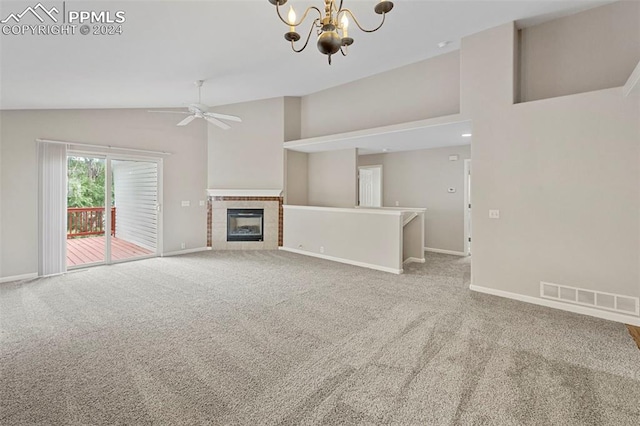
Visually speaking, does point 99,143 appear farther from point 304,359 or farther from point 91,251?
point 304,359

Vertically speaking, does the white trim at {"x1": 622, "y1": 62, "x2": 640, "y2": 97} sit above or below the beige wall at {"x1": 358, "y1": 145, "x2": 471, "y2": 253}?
above

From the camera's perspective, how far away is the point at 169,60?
3.89 m

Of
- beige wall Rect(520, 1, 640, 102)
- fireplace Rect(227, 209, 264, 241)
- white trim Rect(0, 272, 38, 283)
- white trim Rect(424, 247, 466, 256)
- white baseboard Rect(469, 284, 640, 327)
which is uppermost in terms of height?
beige wall Rect(520, 1, 640, 102)

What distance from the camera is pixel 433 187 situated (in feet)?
23.5

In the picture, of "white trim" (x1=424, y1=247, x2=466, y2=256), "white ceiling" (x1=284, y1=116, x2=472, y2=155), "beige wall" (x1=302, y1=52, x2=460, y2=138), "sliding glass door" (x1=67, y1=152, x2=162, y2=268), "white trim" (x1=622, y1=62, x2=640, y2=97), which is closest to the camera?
"white trim" (x1=622, y1=62, x2=640, y2=97)

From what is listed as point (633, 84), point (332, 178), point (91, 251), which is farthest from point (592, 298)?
point (91, 251)

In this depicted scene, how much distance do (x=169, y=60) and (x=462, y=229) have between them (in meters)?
6.42

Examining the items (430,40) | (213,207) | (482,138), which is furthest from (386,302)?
(213,207)

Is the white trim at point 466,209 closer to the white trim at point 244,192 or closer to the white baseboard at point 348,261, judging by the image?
the white baseboard at point 348,261

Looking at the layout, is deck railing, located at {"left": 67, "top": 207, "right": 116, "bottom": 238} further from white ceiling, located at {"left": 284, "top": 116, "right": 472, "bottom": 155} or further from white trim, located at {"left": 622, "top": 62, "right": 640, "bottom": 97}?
white trim, located at {"left": 622, "top": 62, "right": 640, "bottom": 97}

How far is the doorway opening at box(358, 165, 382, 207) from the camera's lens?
26.7 feet

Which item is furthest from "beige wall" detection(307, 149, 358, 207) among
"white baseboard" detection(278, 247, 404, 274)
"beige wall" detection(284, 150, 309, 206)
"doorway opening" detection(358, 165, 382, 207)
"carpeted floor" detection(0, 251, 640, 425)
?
"carpeted floor" detection(0, 251, 640, 425)

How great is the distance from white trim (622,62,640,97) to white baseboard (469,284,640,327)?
2382mm

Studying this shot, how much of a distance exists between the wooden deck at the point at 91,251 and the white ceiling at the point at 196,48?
2536 millimetres
